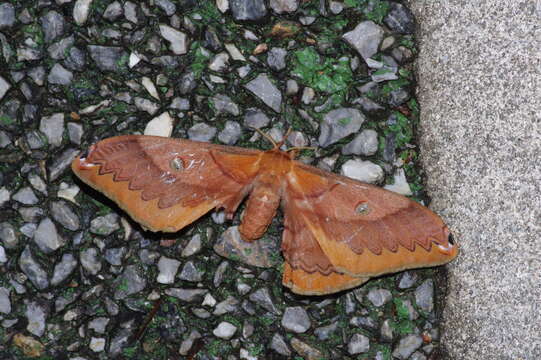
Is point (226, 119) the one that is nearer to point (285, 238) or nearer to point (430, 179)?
point (285, 238)

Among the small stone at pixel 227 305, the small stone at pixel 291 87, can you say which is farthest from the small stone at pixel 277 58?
the small stone at pixel 227 305

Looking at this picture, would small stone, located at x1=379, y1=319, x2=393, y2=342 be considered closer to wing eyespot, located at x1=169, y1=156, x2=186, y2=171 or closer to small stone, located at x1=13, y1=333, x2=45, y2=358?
wing eyespot, located at x1=169, y1=156, x2=186, y2=171

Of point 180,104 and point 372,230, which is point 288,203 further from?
point 180,104

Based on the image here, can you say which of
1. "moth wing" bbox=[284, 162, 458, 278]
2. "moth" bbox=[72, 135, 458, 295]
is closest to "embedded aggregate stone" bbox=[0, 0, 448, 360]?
"moth" bbox=[72, 135, 458, 295]

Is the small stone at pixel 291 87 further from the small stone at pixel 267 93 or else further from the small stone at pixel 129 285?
the small stone at pixel 129 285

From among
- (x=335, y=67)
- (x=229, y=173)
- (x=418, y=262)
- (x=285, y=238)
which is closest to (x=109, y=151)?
(x=229, y=173)

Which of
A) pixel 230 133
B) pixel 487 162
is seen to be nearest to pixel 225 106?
pixel 230 133
